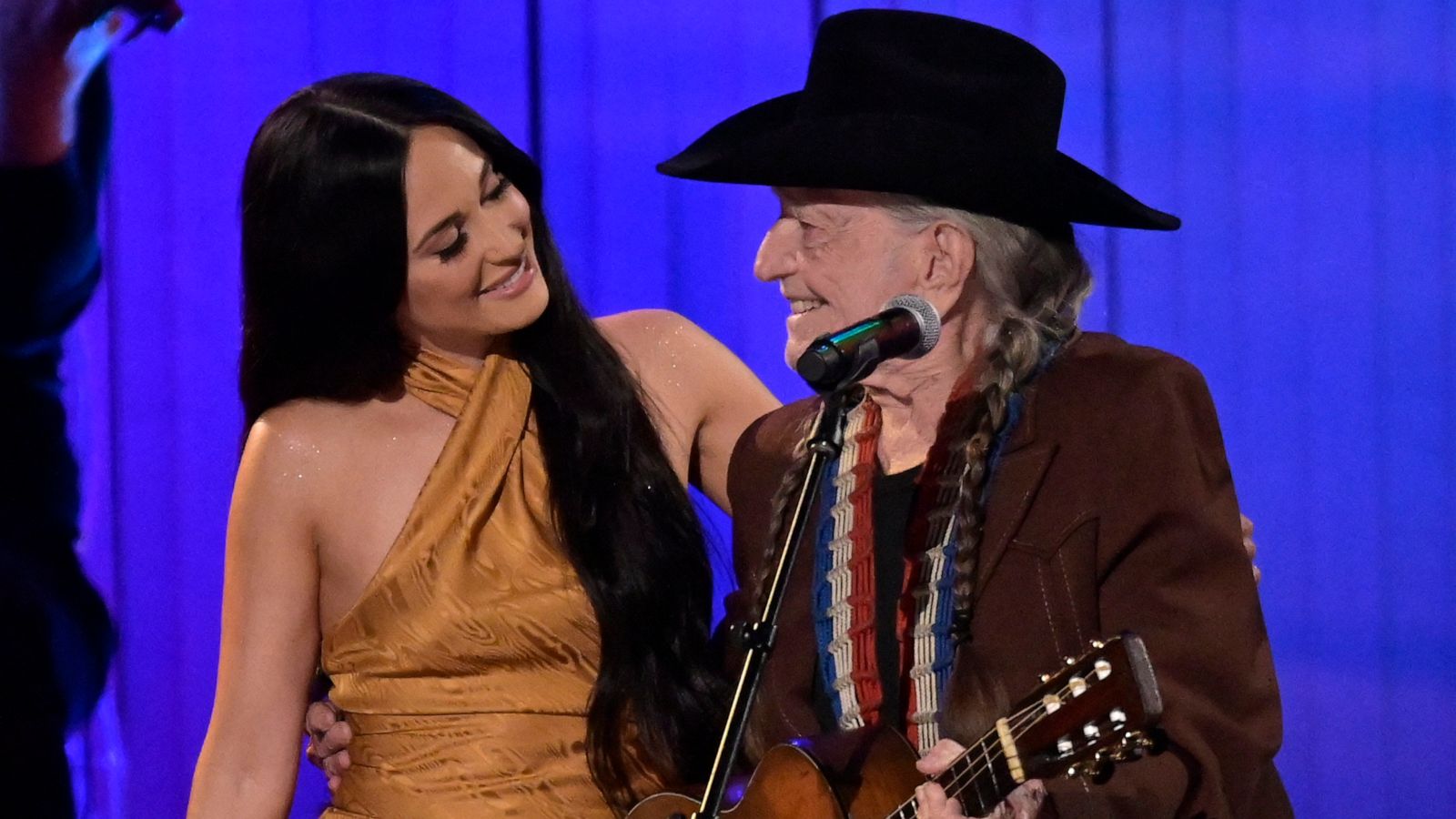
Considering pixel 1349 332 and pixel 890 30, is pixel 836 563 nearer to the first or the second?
pixel 890 30

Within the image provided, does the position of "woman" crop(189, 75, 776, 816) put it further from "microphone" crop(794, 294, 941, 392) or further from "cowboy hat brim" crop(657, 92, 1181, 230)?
"microphone" crop(794, 294, 941, 392)

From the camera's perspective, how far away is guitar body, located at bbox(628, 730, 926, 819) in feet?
6.15

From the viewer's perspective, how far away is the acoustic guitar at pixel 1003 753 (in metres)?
1.54

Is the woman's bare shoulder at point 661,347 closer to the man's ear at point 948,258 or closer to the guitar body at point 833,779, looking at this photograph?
the man's ear at point 948,258

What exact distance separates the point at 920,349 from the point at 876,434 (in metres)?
0.53

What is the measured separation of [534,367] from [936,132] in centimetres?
78

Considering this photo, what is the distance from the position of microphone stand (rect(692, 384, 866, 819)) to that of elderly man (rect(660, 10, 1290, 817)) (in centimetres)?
24

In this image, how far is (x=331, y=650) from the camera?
7.74 ft

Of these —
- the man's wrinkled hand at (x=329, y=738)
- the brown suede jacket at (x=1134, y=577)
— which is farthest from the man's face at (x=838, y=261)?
the man's wrinkled hand at (x=329, y=738)

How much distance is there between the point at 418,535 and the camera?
234cm

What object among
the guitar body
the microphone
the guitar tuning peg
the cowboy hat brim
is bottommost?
the guitar body

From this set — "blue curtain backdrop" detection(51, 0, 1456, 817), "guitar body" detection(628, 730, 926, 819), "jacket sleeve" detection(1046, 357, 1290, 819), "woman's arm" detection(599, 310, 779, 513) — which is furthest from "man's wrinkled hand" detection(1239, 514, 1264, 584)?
"blue curtain backdrop" detection(51, 0, 1456, 817)

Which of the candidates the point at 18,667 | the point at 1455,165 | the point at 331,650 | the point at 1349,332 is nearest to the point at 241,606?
the point at 331,650

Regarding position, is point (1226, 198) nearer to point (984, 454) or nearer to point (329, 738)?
point (984, 454)
